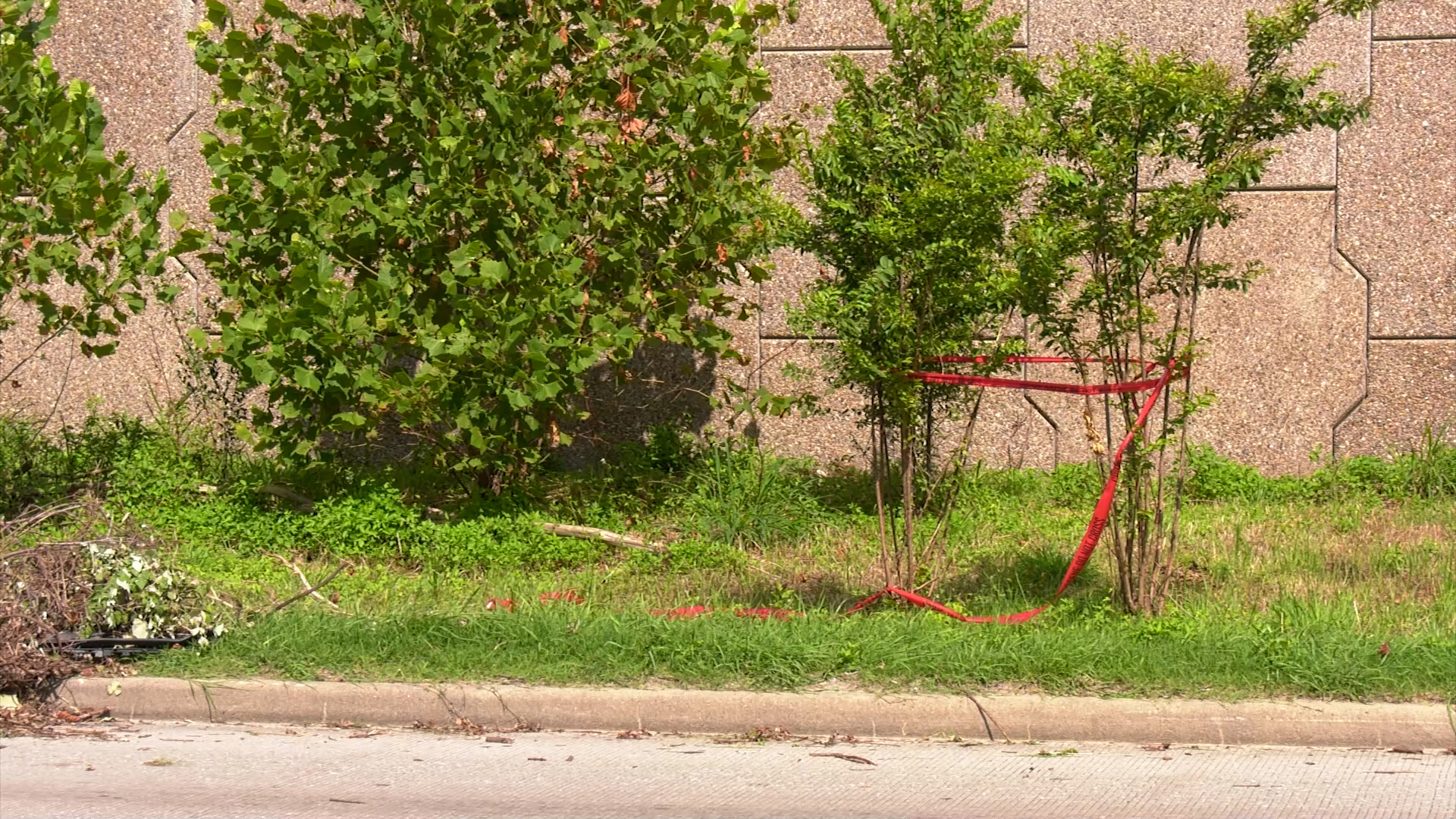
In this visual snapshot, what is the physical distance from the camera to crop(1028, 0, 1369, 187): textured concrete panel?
1014 cm

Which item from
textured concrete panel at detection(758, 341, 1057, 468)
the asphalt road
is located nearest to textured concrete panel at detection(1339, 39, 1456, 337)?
textured concrete panel at detection(758, 341, 1057, 468)

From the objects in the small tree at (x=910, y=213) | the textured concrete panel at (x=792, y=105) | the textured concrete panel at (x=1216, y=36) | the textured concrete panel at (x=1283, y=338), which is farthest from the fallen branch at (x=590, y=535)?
the textured concrete panel at (x=1216, y=36)

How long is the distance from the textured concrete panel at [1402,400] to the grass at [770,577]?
19 cm

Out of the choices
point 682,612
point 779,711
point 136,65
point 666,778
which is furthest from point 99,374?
point 666,778

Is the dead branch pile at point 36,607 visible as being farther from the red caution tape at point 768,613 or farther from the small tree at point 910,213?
the small tree at point 910,213

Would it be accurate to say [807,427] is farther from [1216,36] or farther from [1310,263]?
[1216,36]

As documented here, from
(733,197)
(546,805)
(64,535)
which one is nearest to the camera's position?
(546,805)

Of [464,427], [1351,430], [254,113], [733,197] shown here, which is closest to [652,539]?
[464,427]

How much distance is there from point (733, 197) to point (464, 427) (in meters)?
2.03

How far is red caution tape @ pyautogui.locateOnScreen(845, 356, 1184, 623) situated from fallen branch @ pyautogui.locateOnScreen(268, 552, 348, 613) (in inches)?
103

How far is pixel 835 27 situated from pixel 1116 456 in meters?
4.38

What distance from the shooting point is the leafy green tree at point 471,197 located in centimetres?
859

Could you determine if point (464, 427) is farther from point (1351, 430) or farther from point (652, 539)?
point (1351, 430)

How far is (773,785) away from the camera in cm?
547
